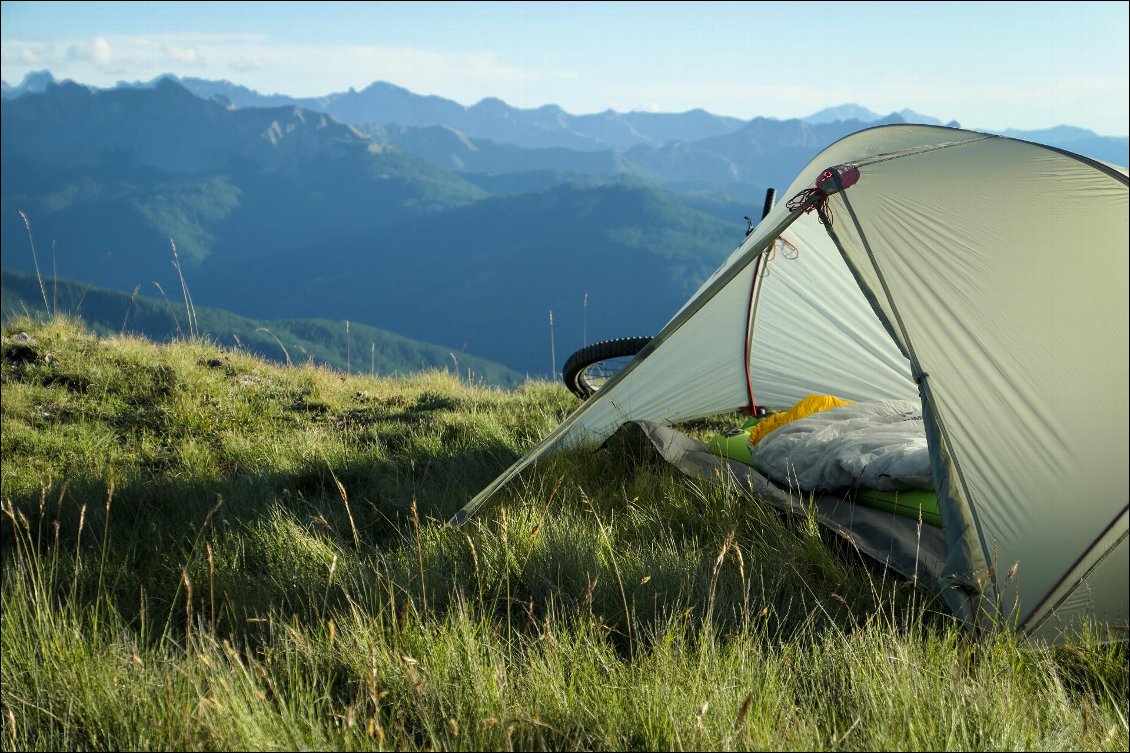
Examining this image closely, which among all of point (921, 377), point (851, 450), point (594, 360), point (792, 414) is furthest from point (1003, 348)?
point (594, 360)

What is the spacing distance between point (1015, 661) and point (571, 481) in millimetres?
2023

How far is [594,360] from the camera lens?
5594mm

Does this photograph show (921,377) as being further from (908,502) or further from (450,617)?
(450,617)

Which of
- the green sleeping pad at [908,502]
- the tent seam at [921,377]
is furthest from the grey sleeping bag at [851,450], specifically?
the tent seam at [921,377]

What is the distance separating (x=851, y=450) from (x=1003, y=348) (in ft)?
3.78

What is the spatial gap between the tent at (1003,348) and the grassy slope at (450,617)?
23 cm

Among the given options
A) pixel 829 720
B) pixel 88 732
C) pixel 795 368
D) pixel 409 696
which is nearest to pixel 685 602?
pixel 829 720

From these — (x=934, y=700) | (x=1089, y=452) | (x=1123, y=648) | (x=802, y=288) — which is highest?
(x=802, y=288)

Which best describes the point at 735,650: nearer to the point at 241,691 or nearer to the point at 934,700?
the point at 934,700

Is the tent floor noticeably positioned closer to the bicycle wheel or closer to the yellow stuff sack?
the yellow stuff sack

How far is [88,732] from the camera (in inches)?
78.9

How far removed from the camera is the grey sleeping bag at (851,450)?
151 inches

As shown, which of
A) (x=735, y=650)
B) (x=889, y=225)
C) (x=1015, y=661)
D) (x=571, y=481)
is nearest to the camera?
(x=735, y=650)

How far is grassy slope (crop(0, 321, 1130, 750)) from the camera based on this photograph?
191 cm
